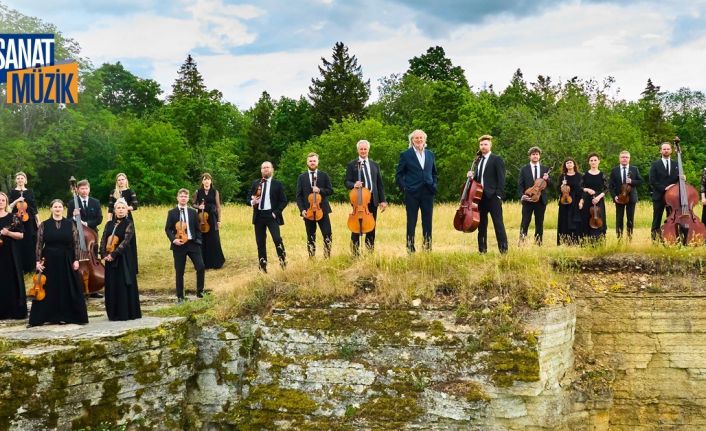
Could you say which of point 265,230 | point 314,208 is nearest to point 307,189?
point 314,208

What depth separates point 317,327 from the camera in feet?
29.5

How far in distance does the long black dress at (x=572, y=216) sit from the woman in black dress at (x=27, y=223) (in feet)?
31.8

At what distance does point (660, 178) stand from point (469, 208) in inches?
173

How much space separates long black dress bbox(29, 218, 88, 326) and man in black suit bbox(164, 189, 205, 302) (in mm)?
1664

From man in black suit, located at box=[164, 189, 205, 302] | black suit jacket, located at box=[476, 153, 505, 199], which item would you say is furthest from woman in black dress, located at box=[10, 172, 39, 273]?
black suit jacket, located at box=[476, 153, 505, 199]

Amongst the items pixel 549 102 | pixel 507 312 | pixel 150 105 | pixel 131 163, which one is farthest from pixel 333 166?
pixel 507 312

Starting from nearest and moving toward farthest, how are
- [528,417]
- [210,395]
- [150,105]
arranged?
1. [528,417]
2. [210,395]
3. [150,105]

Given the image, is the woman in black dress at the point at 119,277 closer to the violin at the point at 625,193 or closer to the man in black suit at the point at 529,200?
the man in black suit at the point at 529,200

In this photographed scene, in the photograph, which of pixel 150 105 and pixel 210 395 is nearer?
pixel 210 395

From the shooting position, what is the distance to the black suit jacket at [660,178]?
11.3 metres

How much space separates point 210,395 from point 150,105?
1952 inches

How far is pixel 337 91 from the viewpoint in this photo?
4834 cm

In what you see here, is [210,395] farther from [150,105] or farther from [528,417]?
[150,105]

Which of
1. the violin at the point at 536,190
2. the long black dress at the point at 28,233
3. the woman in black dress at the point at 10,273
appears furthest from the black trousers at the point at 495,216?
the long black dress at the point at 28,233
